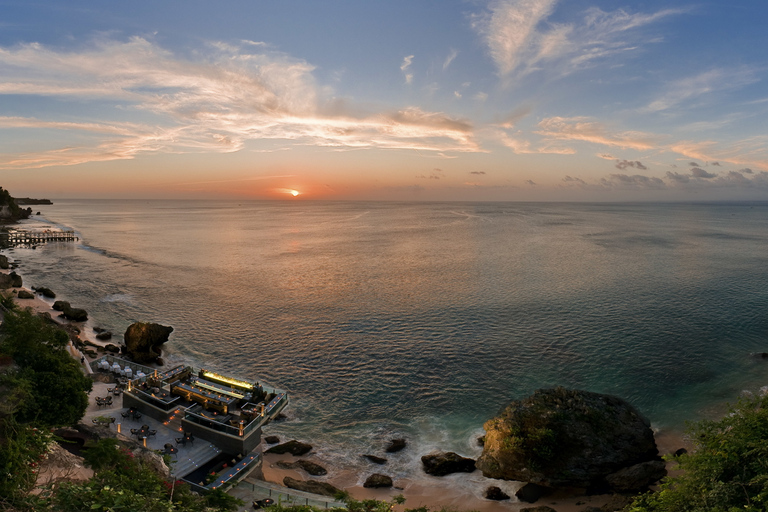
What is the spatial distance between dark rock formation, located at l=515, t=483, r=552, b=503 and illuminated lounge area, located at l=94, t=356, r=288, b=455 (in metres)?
20.9

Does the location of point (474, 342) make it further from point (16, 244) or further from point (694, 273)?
point (16, 244)

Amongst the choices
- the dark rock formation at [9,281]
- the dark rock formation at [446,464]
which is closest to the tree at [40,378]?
the dark rock formation at [446,464]

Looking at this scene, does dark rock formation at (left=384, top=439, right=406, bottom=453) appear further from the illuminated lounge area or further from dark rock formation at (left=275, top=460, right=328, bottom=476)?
the illuminated lounge area

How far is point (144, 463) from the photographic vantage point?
24.8m

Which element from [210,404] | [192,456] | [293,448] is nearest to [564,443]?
[293,448]

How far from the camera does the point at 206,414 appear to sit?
32125 millimetres

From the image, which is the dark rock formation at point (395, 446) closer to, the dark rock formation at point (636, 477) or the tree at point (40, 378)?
the dark rock formation at point (636, 477)

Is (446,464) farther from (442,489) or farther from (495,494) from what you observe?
(495,494)

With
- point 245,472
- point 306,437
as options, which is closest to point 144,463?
point 245,472

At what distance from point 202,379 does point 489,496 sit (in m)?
26.8

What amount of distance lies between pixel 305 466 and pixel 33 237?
17606 cm

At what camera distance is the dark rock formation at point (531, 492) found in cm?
3155

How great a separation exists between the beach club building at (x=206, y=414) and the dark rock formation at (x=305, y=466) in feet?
12.7

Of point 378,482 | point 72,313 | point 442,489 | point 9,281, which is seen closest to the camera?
point 442,489
